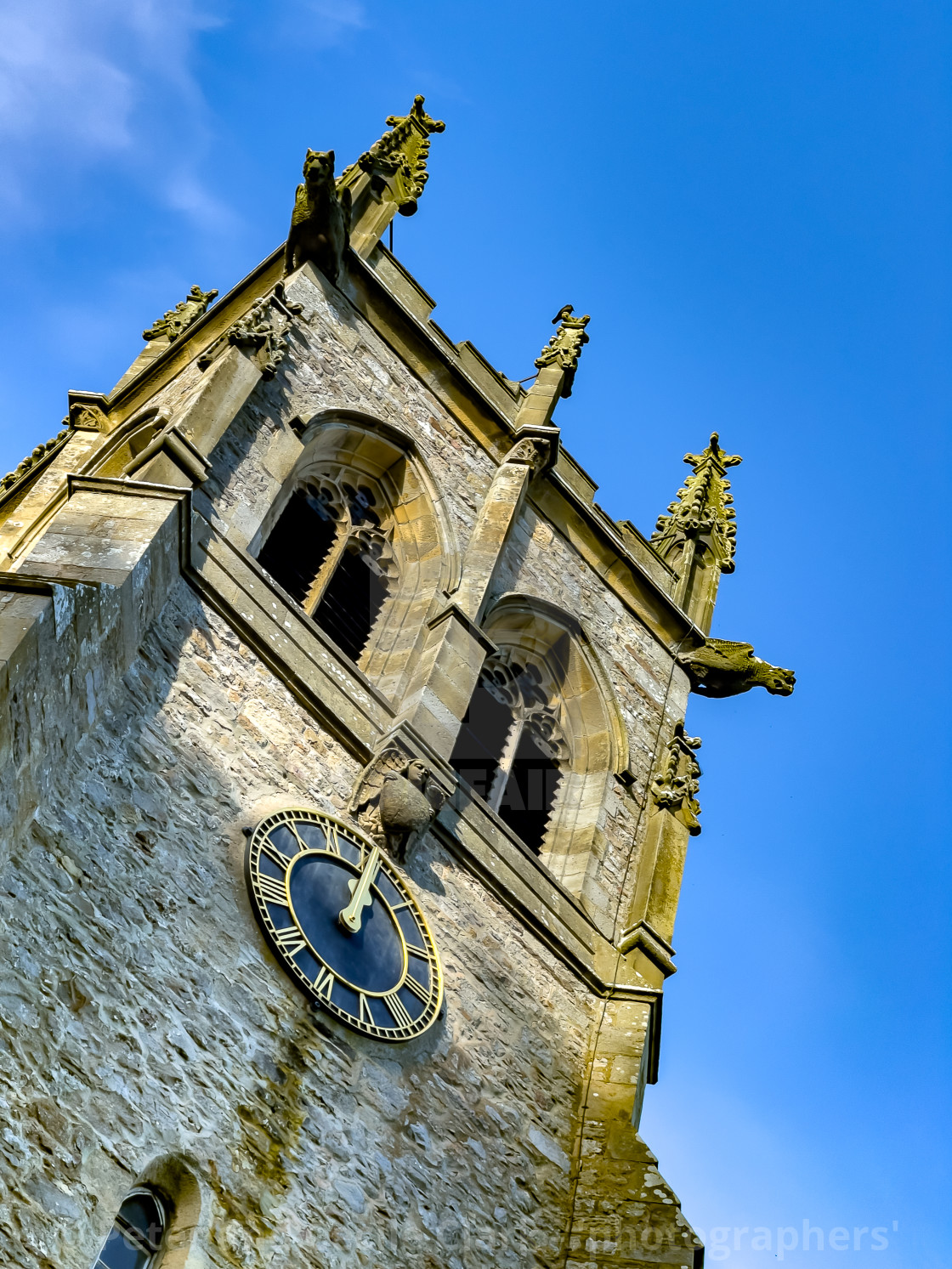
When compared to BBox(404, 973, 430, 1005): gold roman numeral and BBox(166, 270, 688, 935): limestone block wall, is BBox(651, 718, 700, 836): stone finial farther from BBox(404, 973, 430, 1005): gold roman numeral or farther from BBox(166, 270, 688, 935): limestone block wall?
BBox(404, 973, 430, 1005): gold roman numeral

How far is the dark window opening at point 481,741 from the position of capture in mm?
15227

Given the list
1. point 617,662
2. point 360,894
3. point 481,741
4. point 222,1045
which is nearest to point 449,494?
point 481,741

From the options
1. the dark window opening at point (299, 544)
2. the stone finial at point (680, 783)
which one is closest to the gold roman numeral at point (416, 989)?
the dark window opening at point (299, 544)

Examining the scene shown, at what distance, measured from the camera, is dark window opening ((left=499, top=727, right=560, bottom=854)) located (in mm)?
15531

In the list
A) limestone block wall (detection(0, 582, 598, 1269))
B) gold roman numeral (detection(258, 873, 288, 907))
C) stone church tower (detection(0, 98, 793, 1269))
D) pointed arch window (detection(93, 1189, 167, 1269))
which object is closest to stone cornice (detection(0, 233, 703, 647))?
stone church tower (detection(0, 98, 793, 1269))

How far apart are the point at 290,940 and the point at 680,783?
5896 millimetres

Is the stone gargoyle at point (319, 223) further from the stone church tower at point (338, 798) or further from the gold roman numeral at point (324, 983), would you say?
the gold roman numeral at point (324, 983)

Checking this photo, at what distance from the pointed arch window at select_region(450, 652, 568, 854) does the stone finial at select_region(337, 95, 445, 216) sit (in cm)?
490

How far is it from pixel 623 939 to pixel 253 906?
4.41m

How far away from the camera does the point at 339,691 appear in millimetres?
13141

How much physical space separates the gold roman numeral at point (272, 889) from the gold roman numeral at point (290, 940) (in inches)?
6.5

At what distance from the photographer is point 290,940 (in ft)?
36.7

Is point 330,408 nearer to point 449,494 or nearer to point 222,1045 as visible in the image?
point 449,494

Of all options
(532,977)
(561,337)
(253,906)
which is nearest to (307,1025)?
(253,906)
